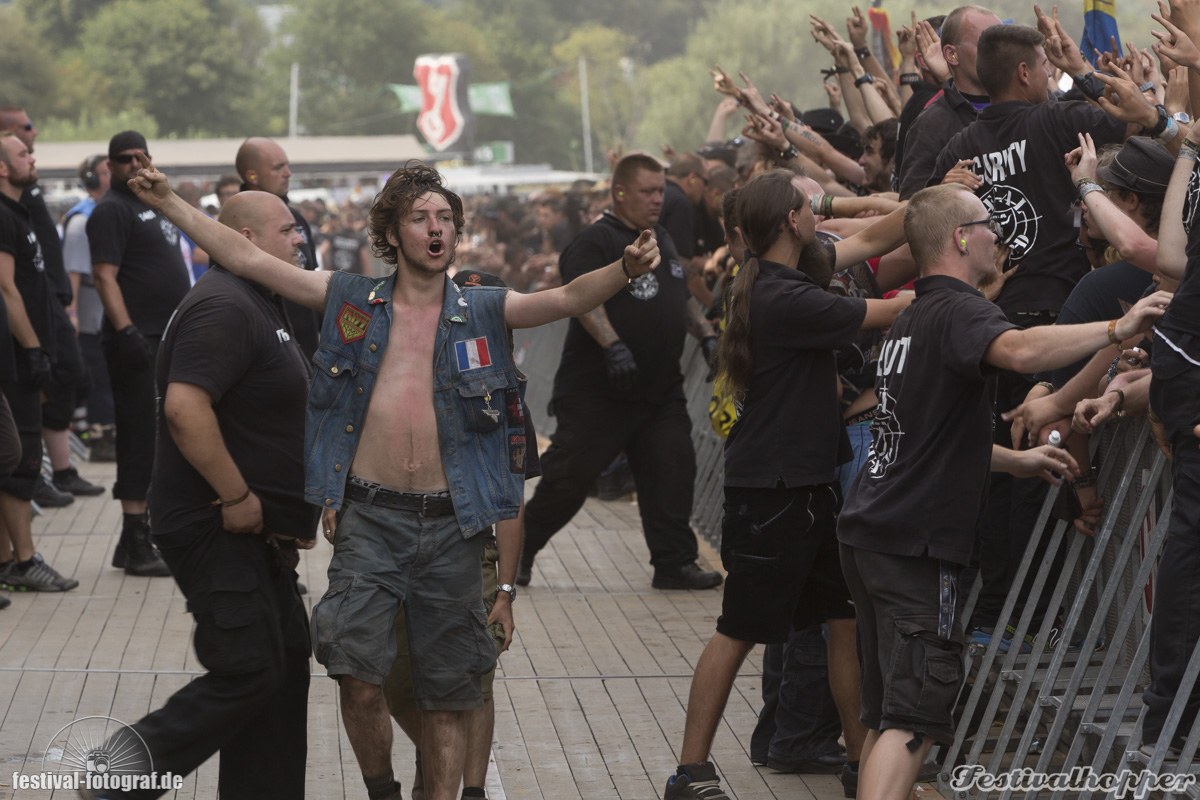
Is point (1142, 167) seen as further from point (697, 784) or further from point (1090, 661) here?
point (697, 784)

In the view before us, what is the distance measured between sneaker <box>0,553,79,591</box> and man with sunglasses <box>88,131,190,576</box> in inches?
21.4

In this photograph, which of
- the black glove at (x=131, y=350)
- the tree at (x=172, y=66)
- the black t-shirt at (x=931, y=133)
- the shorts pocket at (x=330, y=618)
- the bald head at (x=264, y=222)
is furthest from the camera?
the tree at (x=172, y=66)

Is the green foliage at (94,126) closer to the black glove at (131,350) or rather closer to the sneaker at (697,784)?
the black glove at (131,350)

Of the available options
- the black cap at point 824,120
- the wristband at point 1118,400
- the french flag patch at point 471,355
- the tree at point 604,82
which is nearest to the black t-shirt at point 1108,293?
the wristband at point 1118,400

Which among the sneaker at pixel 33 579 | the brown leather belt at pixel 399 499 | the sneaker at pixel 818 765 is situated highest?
the brown leather belt at pixel 399 499

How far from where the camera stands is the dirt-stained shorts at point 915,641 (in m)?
4.85

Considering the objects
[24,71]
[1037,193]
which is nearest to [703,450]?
[1037,193]

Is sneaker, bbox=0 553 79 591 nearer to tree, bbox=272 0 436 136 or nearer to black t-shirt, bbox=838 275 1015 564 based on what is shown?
black t-shirt, bbox=838 275 1015 564

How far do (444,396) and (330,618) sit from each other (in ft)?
2.49

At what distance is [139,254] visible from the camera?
10195 millimetres

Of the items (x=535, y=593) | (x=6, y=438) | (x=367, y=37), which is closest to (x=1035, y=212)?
(x=535, y=593)

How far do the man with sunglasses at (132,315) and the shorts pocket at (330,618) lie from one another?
5.00 metres

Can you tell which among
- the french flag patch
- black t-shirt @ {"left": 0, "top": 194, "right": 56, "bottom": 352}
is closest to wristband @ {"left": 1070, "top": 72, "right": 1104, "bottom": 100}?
the french flag patch

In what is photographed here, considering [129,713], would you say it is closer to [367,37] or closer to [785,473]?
[785,473]
